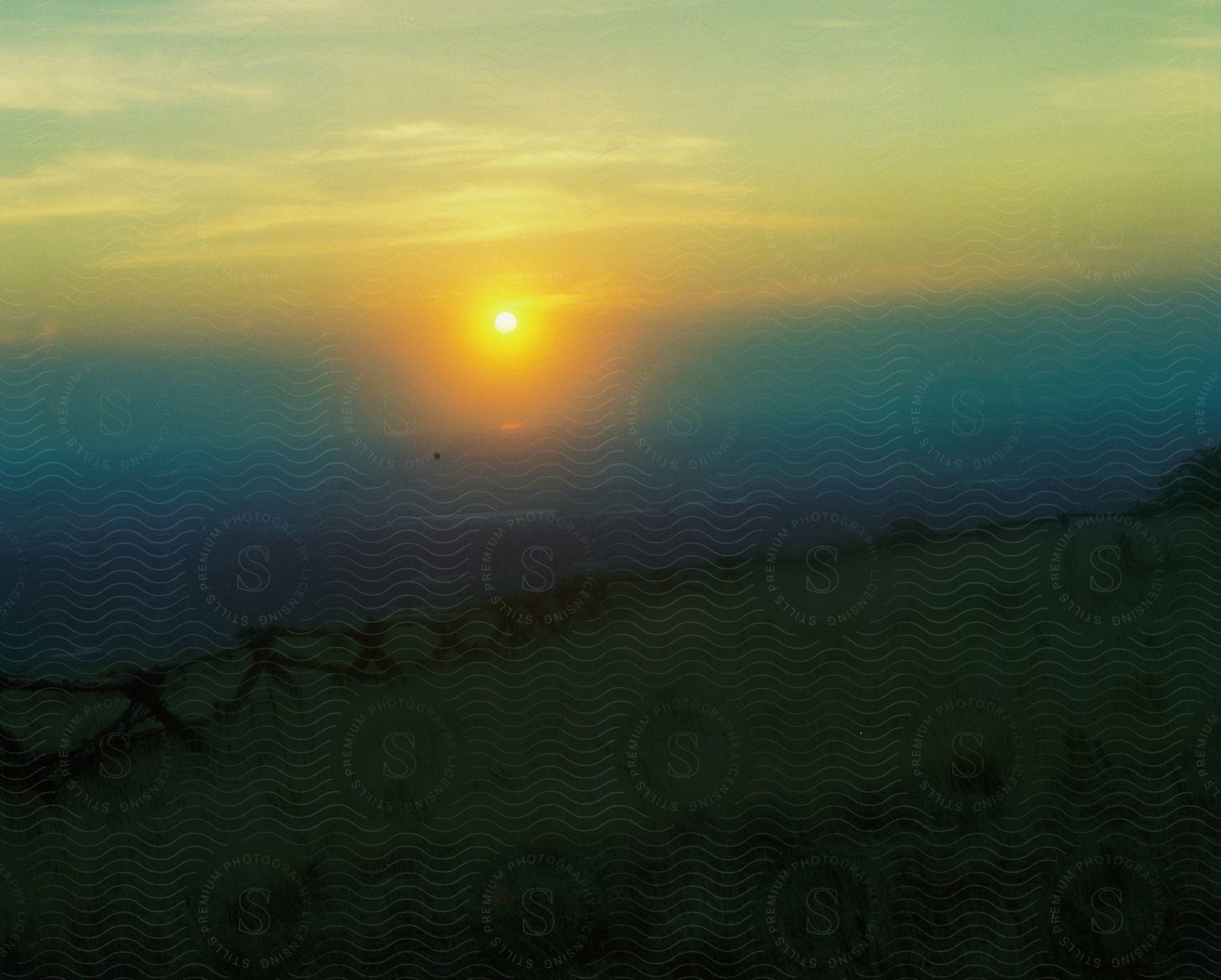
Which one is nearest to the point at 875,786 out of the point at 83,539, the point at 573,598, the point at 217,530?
the point at 573,598

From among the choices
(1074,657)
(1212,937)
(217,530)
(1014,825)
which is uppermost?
(217,530)

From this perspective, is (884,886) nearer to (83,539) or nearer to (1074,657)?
(1074,657)

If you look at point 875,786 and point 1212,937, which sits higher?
point 875,786

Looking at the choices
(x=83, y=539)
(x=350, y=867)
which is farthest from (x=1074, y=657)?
(x=83, y=539)

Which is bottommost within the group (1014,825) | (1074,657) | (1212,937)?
(1212,937)

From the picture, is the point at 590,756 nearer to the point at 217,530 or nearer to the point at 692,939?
the point at 692,939

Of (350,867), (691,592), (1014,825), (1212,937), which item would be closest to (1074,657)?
(1014,825)

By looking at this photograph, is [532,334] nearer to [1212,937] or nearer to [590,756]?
[590,756]

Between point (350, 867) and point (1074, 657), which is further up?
point (1074, 657)
